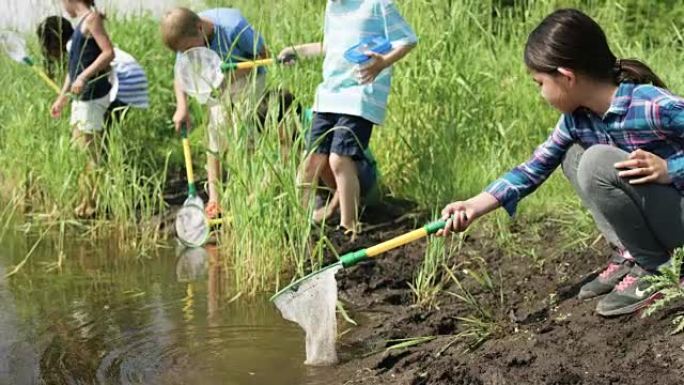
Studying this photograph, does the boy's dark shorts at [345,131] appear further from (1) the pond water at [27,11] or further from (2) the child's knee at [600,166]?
(1) the pond water at [27,11]

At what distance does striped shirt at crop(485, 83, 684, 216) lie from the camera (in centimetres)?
310

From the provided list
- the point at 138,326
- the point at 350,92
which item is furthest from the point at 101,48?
the point at 138,326

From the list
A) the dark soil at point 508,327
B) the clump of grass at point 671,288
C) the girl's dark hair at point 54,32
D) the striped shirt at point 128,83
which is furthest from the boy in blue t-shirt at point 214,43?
the clump of grass at point 671,288

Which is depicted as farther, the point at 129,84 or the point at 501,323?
the point at 129,84

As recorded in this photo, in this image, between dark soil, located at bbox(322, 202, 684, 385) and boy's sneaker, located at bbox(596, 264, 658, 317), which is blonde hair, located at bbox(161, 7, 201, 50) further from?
boy's sneaker, located at bbox(596, 264, 658, 317)

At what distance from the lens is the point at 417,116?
5.50 m

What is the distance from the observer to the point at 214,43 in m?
5.55

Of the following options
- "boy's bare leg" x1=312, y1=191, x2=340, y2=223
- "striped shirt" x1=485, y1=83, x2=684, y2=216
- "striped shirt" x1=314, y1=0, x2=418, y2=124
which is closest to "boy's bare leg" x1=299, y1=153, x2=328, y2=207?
"boy's bare leg" x1=312, y1=191, x2=340, y2=223

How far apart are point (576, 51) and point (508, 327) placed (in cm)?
97

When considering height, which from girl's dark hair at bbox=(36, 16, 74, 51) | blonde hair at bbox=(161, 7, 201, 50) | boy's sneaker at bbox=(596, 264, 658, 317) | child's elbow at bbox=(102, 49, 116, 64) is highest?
blonde hair at bbox=(161, 7, 201, 50)

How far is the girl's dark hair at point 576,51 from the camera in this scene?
3.09 meters

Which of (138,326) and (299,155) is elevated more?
(299,155)

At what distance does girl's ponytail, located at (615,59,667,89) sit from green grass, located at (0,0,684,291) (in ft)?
3.96

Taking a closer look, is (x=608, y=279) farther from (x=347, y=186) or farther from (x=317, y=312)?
(x=347, y=186)
